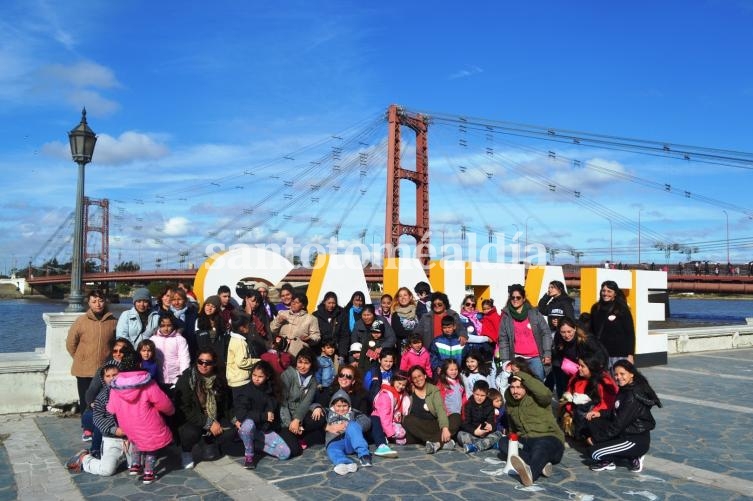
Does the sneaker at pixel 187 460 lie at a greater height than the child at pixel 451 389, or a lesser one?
lesser

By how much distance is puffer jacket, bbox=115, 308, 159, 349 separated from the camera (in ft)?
18.5

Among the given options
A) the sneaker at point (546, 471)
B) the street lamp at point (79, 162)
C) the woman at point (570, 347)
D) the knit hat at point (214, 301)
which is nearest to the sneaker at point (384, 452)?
the sneaker at point (546, 471)

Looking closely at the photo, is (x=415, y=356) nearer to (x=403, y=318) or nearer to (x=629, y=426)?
(x=403, y=318)

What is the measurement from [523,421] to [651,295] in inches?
1750

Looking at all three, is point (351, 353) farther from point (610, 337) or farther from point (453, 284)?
point (453, 284)

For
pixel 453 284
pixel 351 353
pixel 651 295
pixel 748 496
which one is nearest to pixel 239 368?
pixel 351 353

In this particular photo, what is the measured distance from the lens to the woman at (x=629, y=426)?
15.7 feet

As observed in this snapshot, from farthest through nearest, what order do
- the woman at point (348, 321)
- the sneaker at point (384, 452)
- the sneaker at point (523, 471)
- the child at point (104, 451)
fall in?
the woman at point (348, 321)
the sneaker at point (384, 452)
the child at point (104, 451)
the sneaker at point (523, 471)

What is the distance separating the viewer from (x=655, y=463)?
504cm

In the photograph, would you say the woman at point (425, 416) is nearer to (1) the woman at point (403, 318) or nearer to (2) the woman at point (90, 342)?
(1) the woman at point (403, 318)

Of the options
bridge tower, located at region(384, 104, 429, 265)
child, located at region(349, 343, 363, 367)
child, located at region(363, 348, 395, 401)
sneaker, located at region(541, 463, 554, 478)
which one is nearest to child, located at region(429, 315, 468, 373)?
child, located at region(363, 348, 395, 401)

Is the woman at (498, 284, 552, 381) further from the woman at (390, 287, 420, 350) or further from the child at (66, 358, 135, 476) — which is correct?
the child at (66, 358, 135, 476)

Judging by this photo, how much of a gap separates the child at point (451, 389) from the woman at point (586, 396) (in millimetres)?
969

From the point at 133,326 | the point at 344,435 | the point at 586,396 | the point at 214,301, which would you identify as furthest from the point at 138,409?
the point at 586,396
